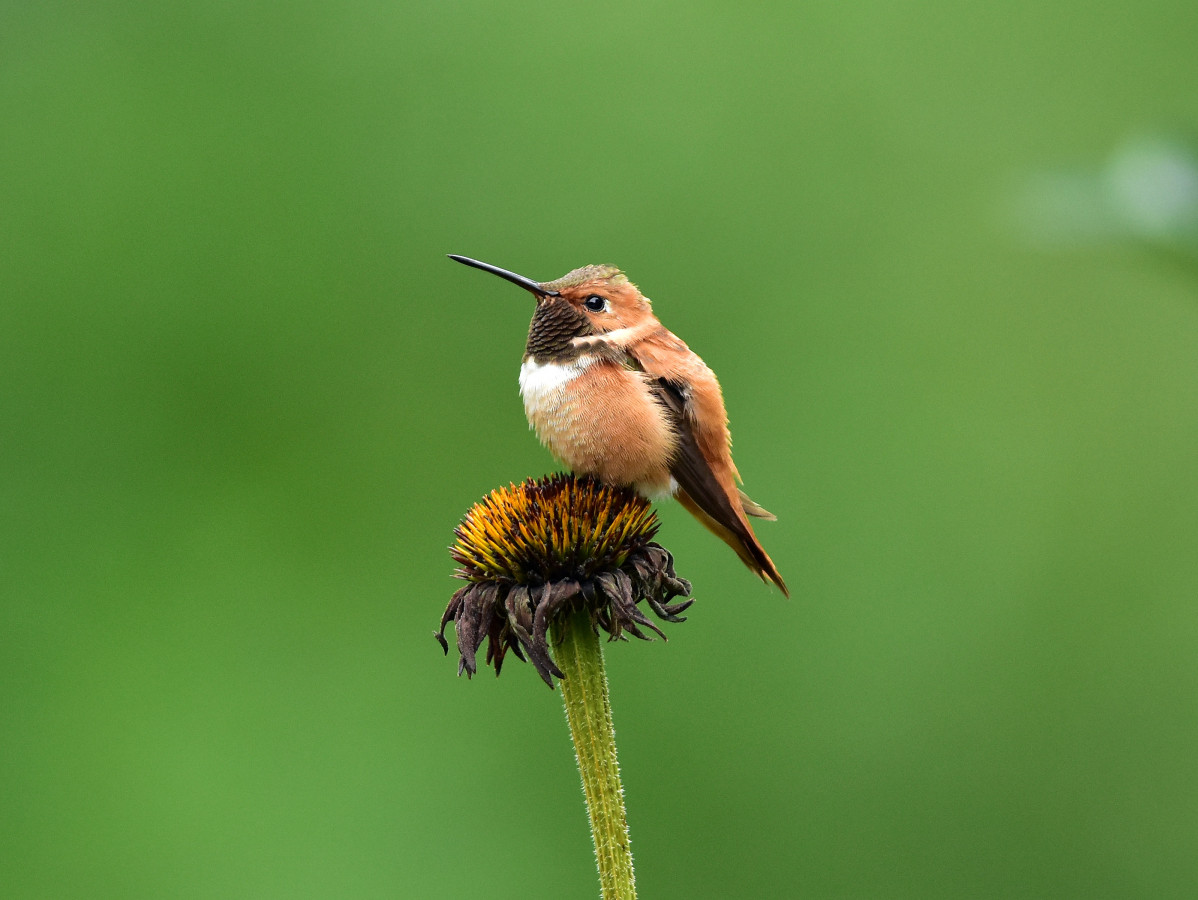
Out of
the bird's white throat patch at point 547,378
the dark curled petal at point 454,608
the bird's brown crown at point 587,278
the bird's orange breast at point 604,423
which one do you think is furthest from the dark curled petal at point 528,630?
the bird's brown crown at point 587,278

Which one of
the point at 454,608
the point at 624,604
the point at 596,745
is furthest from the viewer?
the point at 454,608

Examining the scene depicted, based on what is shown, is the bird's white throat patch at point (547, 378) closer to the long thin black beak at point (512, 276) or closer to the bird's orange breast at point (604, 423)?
the bird's orange breast at point (604, 423)

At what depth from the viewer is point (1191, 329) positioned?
7277 mm

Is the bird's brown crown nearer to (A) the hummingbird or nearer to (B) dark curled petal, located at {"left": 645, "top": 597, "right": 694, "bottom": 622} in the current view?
(A) the hummingbird

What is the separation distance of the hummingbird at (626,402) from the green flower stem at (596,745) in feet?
1.41

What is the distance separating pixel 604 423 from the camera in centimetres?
256

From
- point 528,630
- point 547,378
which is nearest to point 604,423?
point 547,378

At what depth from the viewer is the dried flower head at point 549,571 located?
2.16 metres

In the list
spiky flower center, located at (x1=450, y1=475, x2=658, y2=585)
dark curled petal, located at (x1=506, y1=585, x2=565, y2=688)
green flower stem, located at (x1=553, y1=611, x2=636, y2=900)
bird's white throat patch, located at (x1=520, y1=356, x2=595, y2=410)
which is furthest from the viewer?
bird's white throat patch, located at (x1=520, y1=356, x2=595, y2=410)

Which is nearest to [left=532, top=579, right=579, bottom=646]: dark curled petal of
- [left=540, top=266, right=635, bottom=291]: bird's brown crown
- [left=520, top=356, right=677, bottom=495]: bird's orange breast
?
[left=520, top=356, right=677, bottom=495]: bird's orange breast

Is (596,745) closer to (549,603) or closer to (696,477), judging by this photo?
(549,603)

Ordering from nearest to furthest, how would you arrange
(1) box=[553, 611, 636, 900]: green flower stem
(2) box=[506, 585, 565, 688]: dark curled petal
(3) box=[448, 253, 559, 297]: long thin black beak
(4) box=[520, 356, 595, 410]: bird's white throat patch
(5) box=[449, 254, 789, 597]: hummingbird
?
(1) box=[553, 611, 636, 900]: green flower stem < (2) box=[506, 585, 565, 688]: dark curled petal < (3) box=[448, 253, 559, 297]: long thin black beak < (5) box=[449, 254, 789, 597]: hummingbird < (4) box=[520, 356, 595, 410]: bird's white throat patch

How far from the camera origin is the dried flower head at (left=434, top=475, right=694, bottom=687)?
85.0 inches

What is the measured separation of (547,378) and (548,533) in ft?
1.79
